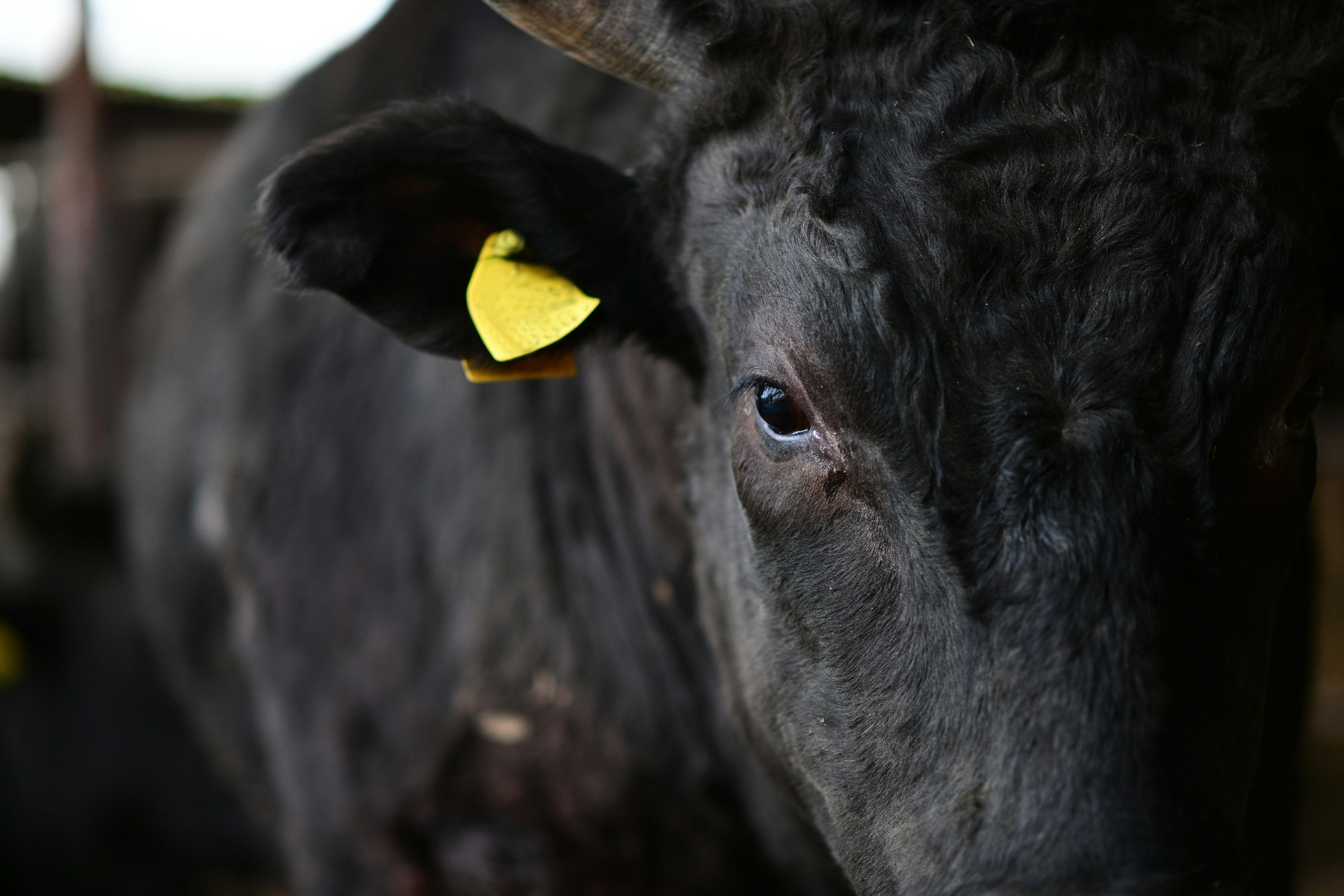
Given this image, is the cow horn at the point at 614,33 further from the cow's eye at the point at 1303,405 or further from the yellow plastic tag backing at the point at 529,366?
the cow's eye at the point at 1303,405

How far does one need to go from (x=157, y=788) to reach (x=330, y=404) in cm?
337

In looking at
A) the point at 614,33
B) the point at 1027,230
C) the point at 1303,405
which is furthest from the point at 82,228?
the point at 1303,405

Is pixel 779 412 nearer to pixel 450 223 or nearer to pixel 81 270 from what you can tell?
pixel 450 223

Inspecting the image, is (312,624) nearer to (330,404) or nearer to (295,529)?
(295,529)

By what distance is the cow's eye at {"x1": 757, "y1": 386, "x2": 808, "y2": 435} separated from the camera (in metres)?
1.74

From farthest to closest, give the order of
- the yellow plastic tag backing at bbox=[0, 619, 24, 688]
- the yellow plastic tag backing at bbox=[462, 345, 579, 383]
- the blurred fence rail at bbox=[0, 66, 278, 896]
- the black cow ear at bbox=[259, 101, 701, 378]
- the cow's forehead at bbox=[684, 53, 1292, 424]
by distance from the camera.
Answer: the blurred fence rail at bbox=[0, 66, 278, 896] < the yellow plastic tag backing at bbox=[0, 619, 24, 688] < the yellow plastic tag backing at bbox=[462, 345, 579, 383] < the black cow ear at bbox=[259, 101, 701, 378] < the cow's forehead at bbox=[684, 53, 1292, 424]

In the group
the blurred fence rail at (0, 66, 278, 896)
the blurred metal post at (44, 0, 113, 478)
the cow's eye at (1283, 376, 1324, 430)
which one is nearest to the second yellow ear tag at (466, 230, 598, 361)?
the cow's eye at (1283, 376, 1324, 430)

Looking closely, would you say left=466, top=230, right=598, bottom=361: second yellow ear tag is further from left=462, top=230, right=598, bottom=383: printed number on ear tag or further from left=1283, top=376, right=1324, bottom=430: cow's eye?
left=1283, top=376, right=1324, bottom=430: cow's eye

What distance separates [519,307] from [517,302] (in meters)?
0.01

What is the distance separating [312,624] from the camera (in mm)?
3074

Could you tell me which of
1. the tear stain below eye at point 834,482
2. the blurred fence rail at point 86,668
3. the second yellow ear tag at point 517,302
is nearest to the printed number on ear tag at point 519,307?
the second yellow ear tag at point 517,302

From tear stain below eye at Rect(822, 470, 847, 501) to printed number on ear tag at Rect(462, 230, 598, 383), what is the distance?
0.55 metres

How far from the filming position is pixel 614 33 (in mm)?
1994

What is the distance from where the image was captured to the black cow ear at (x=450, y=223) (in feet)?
6.43
